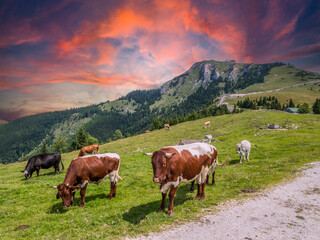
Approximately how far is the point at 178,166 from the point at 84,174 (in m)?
6.37

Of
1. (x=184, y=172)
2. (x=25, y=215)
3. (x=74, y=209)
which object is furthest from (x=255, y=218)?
(x=25, y=215)

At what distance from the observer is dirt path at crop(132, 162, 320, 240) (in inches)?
272

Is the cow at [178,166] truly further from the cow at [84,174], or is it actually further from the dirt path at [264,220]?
the cow at [84,174]

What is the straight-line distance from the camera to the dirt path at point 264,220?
22.6 ft

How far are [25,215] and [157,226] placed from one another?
858 cm

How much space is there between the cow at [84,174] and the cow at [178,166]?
4.41m

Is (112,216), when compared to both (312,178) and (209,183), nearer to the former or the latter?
(209,183)

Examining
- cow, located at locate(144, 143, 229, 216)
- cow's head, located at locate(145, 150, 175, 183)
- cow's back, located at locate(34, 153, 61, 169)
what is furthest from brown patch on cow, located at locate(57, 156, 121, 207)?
cow's back, located at locate(34, 153, 61, 169)

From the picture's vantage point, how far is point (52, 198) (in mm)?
12602

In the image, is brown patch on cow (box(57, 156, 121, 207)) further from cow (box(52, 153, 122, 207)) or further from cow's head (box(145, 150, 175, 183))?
cow's head (box(145, 150, 175, 183))

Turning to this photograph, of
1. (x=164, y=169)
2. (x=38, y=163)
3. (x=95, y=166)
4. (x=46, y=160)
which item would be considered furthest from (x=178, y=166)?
(x=38, y=163)

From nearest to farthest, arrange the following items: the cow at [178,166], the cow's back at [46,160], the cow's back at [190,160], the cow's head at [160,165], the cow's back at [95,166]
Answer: the cow's head at [160,165] → the cow at [178,166] → the cow's back at [190,160] → the cow's back at [95,166] → the cow's back at [46,160]

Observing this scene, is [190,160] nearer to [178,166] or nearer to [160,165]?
[178,166]

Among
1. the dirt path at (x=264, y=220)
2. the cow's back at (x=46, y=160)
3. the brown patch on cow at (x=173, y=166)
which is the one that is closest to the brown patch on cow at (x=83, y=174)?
the brown patch on cow at (x=173, y=166)
